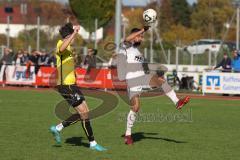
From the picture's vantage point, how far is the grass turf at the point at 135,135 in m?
10.9

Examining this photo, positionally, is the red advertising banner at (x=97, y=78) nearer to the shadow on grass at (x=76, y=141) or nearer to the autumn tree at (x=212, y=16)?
the shadow on grass at (x=76, y=141)

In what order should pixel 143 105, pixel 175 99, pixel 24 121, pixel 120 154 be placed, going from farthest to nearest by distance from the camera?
pixel 143 105 → pixel 24 121 → pixel 175 99 → pixel 120 154

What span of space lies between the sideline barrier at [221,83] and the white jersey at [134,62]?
15.3m

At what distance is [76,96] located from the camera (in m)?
11.6

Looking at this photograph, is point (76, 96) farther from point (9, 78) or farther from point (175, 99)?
point (9, 78)

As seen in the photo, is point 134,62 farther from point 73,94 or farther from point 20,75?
point 20,75

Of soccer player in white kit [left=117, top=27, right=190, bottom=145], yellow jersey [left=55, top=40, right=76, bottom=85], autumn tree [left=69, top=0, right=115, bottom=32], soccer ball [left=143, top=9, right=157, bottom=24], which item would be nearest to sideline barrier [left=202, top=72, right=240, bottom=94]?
soccer player in white kit [left=117, top=27, right=190, bottom=145]

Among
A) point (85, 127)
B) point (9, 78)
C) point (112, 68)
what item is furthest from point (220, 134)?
point (9, 78)

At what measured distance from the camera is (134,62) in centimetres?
1255

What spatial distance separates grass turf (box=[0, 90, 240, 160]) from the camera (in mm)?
10945

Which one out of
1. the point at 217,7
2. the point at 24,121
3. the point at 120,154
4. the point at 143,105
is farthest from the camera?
the point at 217,7

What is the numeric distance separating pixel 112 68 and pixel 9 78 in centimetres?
570

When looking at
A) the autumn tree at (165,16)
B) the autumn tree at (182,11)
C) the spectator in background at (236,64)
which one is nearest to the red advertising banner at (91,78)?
the spectator in background at (236,64)

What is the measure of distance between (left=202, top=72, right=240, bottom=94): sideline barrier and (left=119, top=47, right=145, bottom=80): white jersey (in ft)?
50.0
